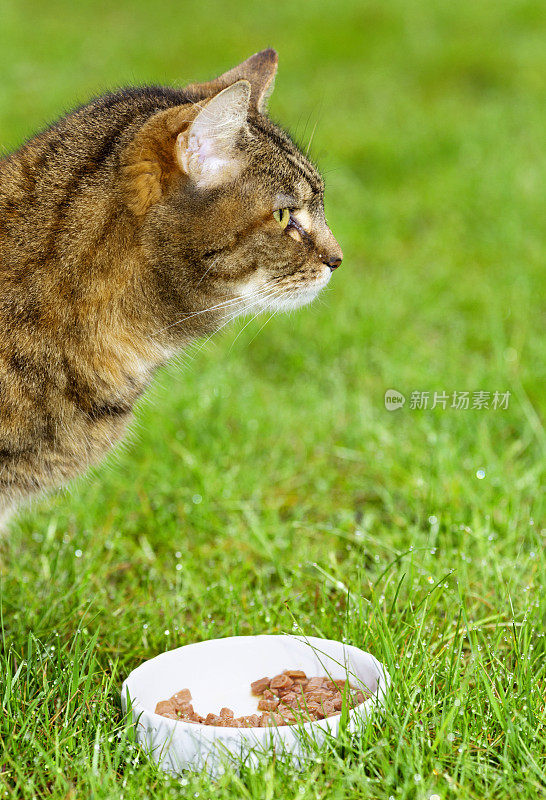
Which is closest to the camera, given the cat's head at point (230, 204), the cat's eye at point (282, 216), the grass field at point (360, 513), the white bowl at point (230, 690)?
the white bowl at point (230, 690)

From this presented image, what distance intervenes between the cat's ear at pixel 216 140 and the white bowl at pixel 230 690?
0.97 m

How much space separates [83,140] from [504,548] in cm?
149

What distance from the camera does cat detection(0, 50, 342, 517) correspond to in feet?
5.91

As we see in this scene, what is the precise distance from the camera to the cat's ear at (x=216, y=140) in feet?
5.68

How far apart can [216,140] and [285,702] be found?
3.69 feet

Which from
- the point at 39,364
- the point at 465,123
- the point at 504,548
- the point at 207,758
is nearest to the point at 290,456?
the point at 504,548

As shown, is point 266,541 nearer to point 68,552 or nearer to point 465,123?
point 68,552

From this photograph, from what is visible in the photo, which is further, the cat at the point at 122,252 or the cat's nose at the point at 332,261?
the cat's nose at the point at 332,261

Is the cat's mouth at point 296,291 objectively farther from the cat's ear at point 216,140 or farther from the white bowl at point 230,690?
the white bowl at point 230,690

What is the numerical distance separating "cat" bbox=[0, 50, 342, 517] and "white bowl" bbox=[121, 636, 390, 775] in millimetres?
496

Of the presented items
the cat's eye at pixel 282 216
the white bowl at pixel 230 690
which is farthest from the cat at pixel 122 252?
the white bowl at pixel 230 690

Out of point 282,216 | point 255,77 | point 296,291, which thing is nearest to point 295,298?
point 296,291

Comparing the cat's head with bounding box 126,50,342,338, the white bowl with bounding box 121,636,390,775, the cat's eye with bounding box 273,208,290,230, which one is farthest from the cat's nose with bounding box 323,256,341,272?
the white bowl with bounding box 121,636,390,775

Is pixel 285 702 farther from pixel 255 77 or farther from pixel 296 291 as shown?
pixel 255 77
